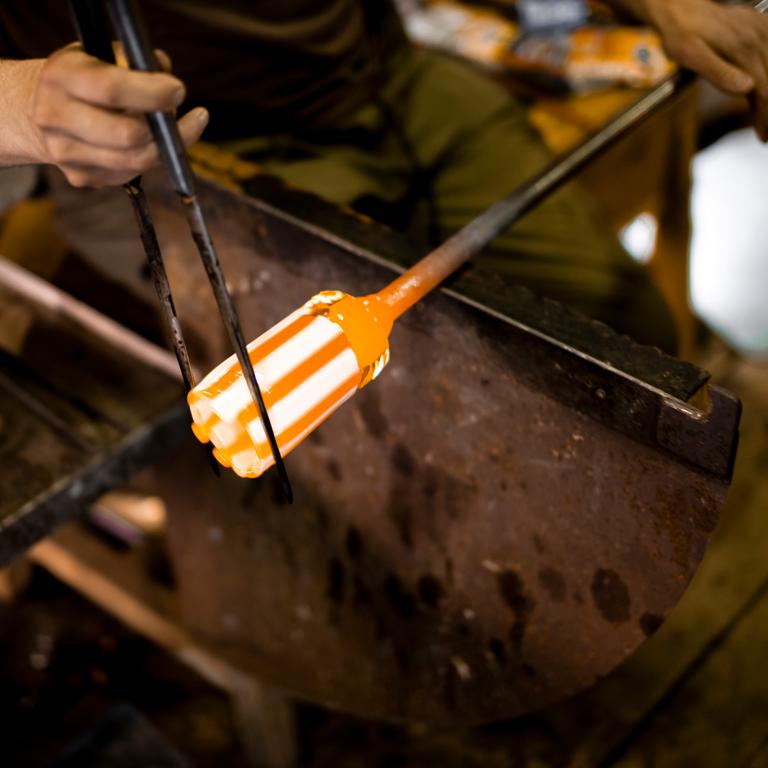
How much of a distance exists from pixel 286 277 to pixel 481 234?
0.25 m

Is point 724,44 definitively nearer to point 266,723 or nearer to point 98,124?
point 98,124

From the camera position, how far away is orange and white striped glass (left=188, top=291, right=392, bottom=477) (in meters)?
0.62

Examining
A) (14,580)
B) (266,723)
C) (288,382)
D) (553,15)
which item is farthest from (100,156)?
(553,15)

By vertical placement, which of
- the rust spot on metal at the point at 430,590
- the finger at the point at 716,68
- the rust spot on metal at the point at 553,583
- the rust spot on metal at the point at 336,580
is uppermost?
the finger at the point at 716,68

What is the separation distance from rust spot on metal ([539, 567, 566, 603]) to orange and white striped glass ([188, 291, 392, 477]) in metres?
0.38

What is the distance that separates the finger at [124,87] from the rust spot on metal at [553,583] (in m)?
0.63

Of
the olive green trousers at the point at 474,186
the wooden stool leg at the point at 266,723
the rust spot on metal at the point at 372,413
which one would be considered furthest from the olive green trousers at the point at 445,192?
the wooden stool leg at the point at 266,723

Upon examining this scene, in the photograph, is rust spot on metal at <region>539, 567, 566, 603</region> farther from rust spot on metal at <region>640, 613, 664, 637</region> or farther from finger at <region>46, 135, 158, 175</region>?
finger at <region>46, 135, 158, 175</region>

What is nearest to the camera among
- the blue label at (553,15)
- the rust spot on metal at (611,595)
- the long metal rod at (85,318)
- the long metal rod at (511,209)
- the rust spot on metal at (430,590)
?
the long metal rod at (511,209)

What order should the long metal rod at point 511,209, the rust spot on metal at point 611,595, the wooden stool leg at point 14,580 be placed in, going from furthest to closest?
the wooden stool leg at point 14,580
the rust spot on metal at point 611,595
the long metal rod at point 511,209

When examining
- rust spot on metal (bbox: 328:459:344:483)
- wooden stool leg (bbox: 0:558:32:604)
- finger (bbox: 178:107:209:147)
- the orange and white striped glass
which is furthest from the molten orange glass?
wooden stool leg (bbox: 0:558:32:604)

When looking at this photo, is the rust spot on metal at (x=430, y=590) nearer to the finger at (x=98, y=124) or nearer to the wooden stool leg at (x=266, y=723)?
the wooden stool leg at (x=266, y=723)

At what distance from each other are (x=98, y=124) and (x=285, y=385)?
0.22 metres

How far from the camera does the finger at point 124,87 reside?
55cm
